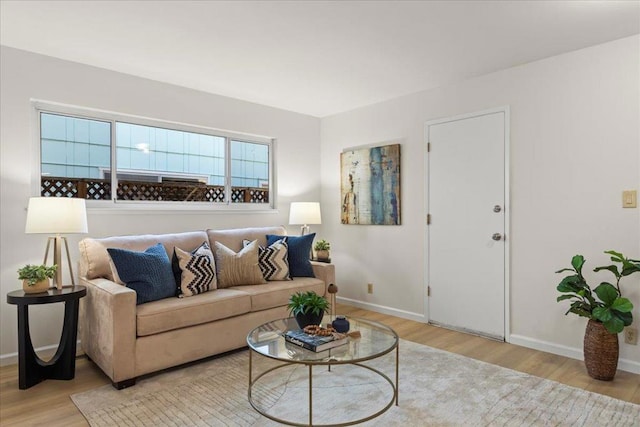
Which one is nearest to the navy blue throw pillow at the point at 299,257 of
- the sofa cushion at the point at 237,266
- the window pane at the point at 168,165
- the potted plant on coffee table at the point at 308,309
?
the sofa cushion at the point at 237,266

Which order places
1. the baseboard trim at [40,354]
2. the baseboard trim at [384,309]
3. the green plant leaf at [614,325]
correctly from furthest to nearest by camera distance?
the baseboard trim at [384,309]
the baseboard trim at [40,354]
the green plant leaf at [614,325]

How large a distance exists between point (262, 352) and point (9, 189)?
2344 millimetres

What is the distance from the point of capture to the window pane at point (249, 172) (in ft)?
14.2

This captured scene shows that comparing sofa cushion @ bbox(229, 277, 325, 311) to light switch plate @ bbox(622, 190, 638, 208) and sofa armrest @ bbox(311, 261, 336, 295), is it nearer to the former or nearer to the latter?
sofa armrest @ bbox(311, 261, 336, 295)

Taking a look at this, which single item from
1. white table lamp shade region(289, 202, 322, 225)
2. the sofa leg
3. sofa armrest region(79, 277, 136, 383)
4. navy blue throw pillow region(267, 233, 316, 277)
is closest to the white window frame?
white table lamp shade region(289, 202, 322, 225)

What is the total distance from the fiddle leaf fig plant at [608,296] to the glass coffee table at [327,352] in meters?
1.39

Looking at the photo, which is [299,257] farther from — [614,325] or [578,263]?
[614,325]

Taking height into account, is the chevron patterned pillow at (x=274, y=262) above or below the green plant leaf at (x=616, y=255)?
below

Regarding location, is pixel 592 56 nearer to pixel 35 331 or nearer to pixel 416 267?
pixel 416 267

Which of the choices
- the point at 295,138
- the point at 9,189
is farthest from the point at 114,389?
the point at 295,138

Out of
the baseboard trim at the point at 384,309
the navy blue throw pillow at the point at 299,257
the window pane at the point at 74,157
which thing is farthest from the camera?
the baseboard trim at the point at 384,309

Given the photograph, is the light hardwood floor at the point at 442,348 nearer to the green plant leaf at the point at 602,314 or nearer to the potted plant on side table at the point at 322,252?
the green plant leaf at the point at 602,314

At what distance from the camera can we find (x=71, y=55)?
302cm

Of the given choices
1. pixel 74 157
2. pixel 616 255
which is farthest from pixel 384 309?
pixel 74 157
